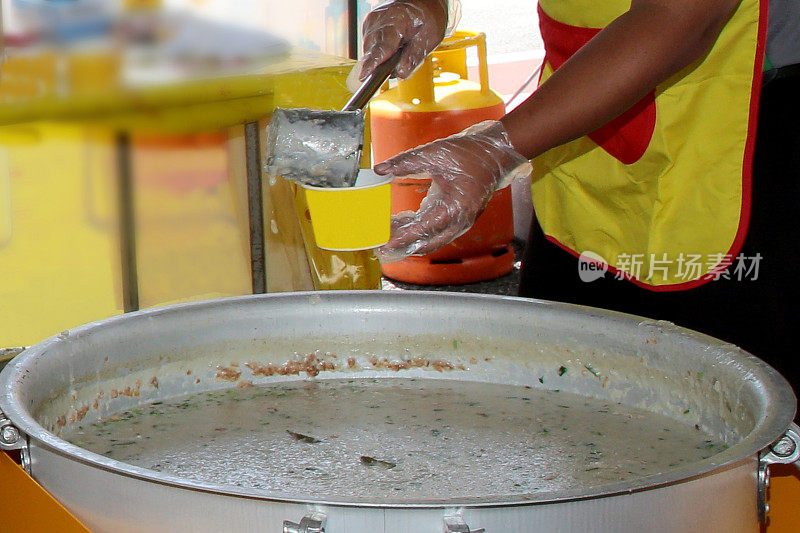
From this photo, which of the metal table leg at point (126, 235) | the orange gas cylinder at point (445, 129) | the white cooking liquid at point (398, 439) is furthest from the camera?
the orange gas cylinder at point (445, 129)

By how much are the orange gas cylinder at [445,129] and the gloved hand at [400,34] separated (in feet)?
6.58

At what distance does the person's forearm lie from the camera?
121cm

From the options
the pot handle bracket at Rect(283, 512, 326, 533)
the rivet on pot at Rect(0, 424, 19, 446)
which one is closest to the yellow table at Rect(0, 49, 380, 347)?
the rivet on pot at Rect(0, 424, 19, 446)

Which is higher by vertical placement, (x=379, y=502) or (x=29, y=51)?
(x=29, y=51)

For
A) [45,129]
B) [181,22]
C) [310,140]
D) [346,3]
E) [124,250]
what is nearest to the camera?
[310,140]

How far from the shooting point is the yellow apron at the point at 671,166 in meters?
1.45

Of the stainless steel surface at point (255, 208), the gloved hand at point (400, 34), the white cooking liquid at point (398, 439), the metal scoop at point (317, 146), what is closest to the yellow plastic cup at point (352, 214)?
the metal scoop at point (317, 146)

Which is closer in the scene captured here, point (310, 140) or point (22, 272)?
point (310, 140)

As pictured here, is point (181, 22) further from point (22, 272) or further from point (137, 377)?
point (137, 377)

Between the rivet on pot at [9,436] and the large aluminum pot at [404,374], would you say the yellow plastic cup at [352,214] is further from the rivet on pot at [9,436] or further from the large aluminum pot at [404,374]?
the rivet on pot at [9,436]

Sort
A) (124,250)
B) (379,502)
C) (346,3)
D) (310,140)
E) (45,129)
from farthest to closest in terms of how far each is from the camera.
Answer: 1. (346,3)
2. (124,250)
3. (45,129)
4. (310,140)
5. (379,502)

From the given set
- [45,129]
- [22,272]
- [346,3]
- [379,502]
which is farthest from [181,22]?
[379,502]

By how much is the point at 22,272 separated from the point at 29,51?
0.63m

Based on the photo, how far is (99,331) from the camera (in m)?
1.23
